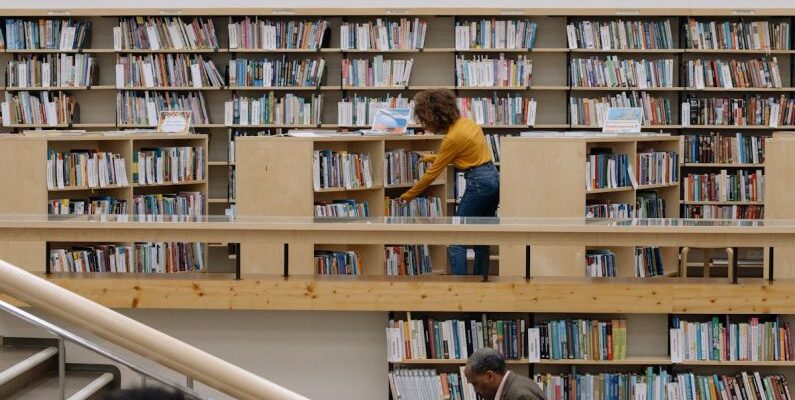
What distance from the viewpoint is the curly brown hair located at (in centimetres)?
799

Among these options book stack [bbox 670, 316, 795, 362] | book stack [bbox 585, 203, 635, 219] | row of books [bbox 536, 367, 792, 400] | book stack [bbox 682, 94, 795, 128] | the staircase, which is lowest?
row of books [bbox 536, 367, 792, 400]

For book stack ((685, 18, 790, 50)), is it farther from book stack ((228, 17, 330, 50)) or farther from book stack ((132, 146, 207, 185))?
book stack ((132, 146, 207, 185))

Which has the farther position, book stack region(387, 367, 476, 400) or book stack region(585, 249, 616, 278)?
book stack region(585, 249, 616, 278)

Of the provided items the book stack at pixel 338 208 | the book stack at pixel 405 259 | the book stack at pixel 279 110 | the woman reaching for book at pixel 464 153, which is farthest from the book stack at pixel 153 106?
the woman reaching for book at pixel 464 153

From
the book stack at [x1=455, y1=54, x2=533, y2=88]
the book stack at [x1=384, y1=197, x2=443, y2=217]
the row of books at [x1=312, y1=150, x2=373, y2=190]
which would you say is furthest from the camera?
the book stack at [x1=455, y1=54, x2=533, y2=88]

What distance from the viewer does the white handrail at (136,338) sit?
2.90 meters

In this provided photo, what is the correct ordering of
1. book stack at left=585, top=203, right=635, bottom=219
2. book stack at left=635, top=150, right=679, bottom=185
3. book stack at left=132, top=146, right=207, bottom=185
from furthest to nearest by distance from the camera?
book stack at left=635, top=150, right=679, bottom=185 < book stack at left=132, top=146, right=207, bottom=185 < book stack at left=585, top=203, right=635, bottom=219

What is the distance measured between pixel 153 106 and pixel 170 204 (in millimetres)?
1927

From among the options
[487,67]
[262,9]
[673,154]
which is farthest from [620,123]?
[262,9]

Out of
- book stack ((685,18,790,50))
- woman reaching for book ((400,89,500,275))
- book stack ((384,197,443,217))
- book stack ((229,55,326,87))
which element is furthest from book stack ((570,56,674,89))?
woman reaching for book ((400,89,500,275))

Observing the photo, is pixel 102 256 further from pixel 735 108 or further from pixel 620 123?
pixel 735 108

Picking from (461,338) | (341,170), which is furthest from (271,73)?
(461,338)

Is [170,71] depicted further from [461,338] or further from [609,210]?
[461,338]

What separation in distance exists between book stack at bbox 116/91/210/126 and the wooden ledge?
5791mm
